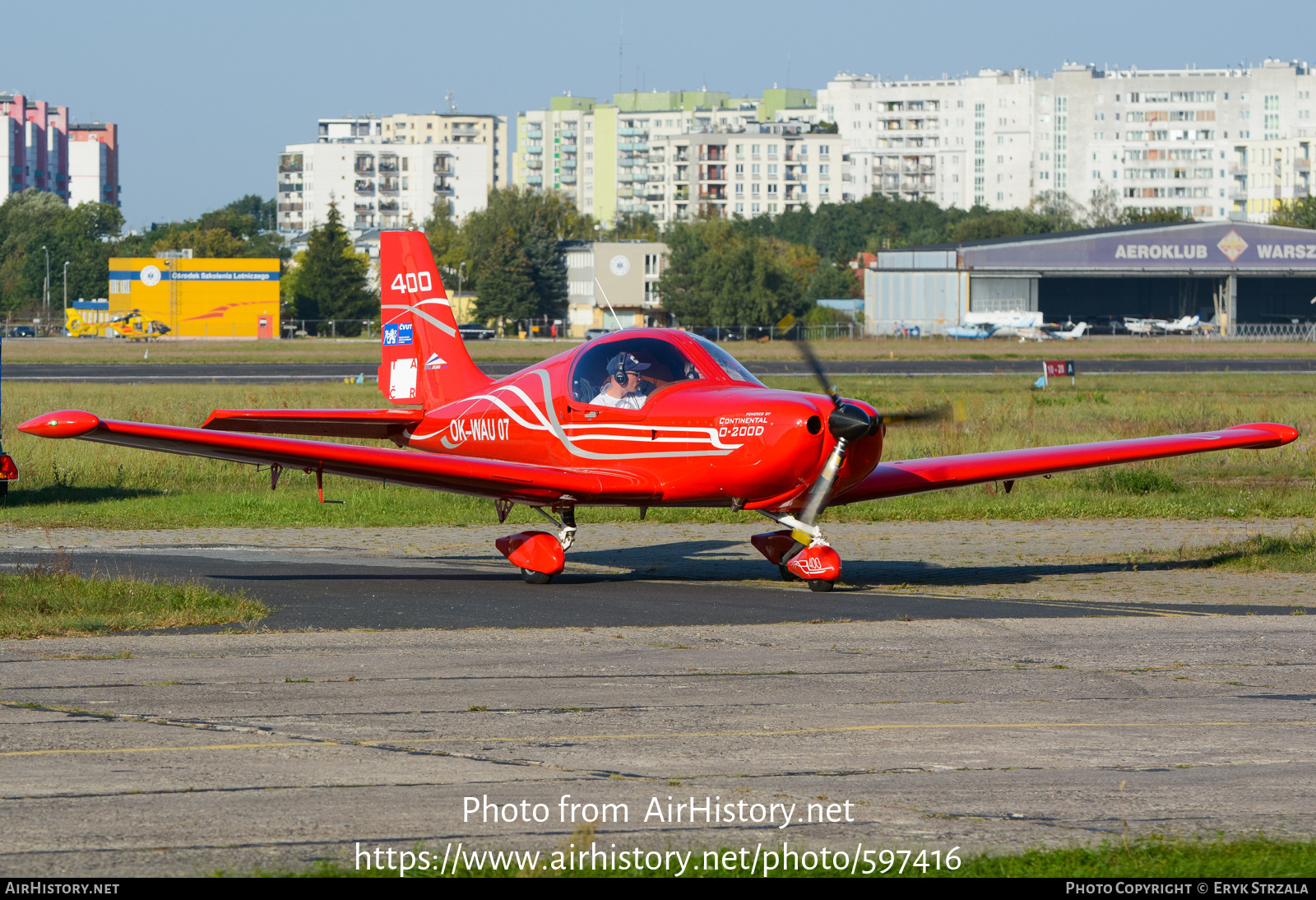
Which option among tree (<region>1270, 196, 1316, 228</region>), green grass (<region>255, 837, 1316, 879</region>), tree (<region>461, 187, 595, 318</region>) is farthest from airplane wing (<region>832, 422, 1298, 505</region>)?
tree (<region>1270, 196, 1316, 228</region>)

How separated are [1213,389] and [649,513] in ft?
103

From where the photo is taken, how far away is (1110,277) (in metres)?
112

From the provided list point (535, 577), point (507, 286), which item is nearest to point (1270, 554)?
point (535, 577)

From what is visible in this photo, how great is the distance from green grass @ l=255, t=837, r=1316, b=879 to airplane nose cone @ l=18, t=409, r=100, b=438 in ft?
22.7

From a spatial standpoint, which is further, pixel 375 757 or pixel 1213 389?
pixel 1213 389

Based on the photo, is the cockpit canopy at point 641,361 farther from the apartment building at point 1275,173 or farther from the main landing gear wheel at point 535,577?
the apartment building at point 1275,173

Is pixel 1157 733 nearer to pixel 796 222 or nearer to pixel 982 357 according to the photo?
pixel 982 357

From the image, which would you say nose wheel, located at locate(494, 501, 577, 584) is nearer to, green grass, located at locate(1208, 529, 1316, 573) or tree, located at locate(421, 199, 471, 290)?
green grass, located at locate(1208, 529, 1316, 573)

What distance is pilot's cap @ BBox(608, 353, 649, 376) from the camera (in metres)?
13.8

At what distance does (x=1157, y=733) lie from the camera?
26.1 feet

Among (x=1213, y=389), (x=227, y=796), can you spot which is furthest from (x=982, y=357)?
(x=227, y=796)

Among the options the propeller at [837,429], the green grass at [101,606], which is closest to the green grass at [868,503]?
the green grass at [101,606]

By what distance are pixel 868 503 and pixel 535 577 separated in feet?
27.4

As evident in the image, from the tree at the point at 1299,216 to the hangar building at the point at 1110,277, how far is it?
106 feet
